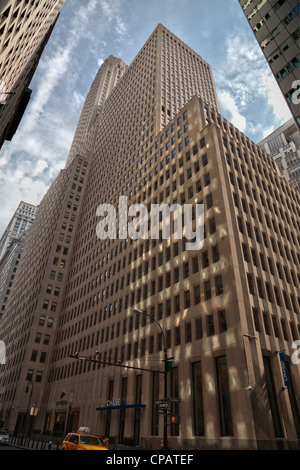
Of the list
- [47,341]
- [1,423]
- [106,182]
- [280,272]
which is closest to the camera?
[280,272]

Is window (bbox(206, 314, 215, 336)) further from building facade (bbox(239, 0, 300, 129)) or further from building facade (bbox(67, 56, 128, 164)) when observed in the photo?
building facade (bbox(67, 56, 128, 164))

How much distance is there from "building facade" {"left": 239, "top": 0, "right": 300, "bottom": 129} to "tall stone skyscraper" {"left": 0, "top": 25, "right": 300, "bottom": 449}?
36.2ft

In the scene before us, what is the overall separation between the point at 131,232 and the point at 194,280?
829 inches

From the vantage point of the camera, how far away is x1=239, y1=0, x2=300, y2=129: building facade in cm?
2966

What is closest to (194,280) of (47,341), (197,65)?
(47,341)

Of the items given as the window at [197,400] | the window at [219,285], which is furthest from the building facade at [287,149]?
the window at [197,400]

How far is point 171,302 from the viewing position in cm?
3619

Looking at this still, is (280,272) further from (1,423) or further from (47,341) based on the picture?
(1,423)

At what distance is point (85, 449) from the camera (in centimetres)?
1697

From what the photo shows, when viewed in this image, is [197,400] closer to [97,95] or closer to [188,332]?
[188,332]

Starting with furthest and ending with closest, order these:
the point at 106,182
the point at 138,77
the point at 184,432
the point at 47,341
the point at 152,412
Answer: the point at 138,77 → the point at 106,182 → the point at 47,341 → the point at 152,412 → the point at 184,432

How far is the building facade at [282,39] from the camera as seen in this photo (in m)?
29.7

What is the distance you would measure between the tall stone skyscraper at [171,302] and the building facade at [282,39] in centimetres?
1102

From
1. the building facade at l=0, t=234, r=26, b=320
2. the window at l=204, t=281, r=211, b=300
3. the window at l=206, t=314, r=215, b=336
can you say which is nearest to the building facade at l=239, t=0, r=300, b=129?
the window at l=204, t=281, r=211, b=300
